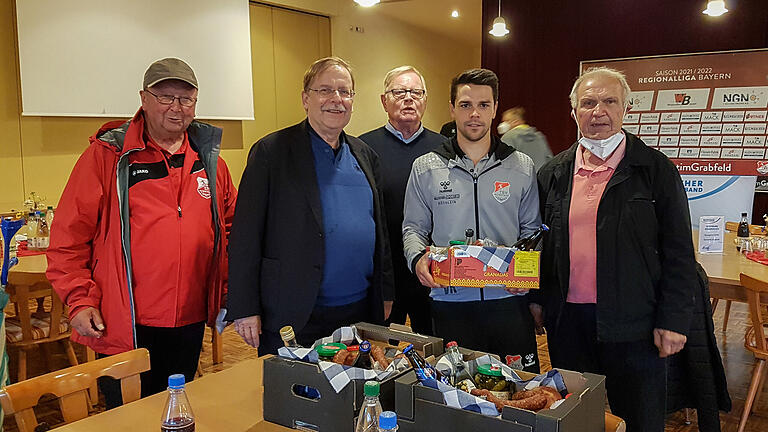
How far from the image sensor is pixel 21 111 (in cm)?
520

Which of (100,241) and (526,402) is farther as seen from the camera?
(100,241)

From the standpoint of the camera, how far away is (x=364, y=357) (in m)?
1.44

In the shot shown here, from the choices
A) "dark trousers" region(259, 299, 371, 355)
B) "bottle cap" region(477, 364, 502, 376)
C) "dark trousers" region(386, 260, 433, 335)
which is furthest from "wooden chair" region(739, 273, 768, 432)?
"bottle cap" region(477, 364, 502, 376)

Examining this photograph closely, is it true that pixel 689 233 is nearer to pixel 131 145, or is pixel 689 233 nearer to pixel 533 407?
pixel 533 407

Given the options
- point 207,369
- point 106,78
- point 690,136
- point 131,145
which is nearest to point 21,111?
point 106,78

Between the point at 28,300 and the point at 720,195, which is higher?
the point at 720,195

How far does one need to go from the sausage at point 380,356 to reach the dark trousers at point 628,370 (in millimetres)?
1001

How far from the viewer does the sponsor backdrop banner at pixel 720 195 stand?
21.9 feet

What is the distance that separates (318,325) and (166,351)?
0.57 meters

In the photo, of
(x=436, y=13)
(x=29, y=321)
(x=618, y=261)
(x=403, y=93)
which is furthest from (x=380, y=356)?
(x=436, y=13)

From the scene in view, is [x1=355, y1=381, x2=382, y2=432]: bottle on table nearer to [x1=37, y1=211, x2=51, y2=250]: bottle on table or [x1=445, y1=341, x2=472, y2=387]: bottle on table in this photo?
[x1=445, y1=341, x2=472, y2=387]: bottle on table

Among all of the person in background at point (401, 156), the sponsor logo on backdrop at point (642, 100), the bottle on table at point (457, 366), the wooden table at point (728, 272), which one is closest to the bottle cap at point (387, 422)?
the bottle on table at point (457, 366)

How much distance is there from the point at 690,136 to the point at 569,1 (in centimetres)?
209

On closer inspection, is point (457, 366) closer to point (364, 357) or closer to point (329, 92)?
point (364, 357)
